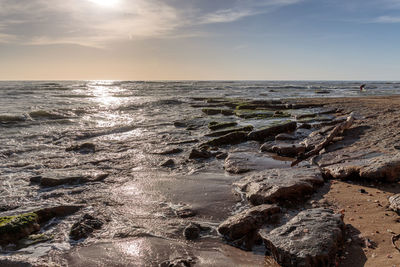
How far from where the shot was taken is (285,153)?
29.0 feet

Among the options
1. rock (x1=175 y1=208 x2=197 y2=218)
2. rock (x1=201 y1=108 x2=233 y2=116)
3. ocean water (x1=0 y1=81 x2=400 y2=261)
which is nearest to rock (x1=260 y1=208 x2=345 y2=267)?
ocean water (x1=0 y1=81 x2=400 y2=261)

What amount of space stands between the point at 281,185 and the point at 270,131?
6.39m

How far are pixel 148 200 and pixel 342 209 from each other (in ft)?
11.7

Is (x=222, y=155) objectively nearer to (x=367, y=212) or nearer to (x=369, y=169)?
(x=369, y=169)

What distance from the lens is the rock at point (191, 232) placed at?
4.39m

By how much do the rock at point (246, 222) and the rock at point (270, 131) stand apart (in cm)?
685

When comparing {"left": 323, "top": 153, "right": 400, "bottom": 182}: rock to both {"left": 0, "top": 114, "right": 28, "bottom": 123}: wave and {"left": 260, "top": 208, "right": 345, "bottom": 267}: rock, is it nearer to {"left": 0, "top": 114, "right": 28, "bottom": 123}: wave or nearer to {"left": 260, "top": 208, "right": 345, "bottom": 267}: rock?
{"left": 260, "top": 208, "right": 345, "bottom": 267}: rock

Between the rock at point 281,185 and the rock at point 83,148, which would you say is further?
the rock at point 83,148

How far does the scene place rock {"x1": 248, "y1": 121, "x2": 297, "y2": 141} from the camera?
1130 centimetres

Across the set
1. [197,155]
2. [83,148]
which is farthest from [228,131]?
[83,148]

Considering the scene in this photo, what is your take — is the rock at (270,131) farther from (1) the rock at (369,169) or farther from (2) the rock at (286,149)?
(1) the rock at (369,169)

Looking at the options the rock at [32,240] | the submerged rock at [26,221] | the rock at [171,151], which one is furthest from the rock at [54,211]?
the rock at [171,151]

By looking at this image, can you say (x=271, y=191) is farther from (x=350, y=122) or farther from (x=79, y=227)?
(x=350, y=122)

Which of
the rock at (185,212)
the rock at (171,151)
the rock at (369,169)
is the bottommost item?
the rock at (185,212)
